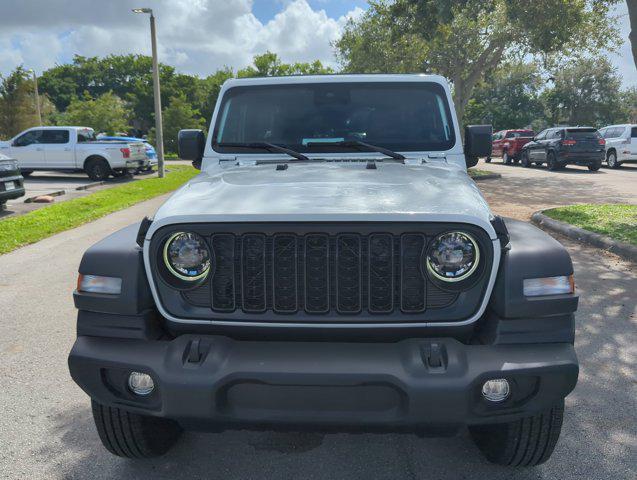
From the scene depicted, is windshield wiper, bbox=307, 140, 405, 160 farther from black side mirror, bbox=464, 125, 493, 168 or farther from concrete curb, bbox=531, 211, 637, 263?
concrete curb, bbox=531, 211, 637, 263

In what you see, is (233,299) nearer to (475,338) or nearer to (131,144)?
(475,338)

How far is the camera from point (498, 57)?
941 inches

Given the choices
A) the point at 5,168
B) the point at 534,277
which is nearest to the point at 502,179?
the point at 5,168

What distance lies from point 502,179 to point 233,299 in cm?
1805

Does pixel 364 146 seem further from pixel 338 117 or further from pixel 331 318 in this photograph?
pixel 331 318

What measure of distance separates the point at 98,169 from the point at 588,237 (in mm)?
16221

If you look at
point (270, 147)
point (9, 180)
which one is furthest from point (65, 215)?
point (270, 147)

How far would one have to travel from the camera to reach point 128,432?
109 inches

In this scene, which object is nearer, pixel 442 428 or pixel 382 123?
pixel 442 428

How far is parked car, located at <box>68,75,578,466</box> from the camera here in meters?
2.26

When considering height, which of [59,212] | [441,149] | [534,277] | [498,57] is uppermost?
[498,57]

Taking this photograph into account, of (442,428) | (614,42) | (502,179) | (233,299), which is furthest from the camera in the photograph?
(614,42)

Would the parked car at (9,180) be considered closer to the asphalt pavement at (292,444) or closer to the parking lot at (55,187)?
the parking lot at (55,187)

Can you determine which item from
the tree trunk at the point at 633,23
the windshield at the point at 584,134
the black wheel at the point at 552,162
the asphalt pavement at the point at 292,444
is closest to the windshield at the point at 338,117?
the asphalt pavement at the point at 292,444
